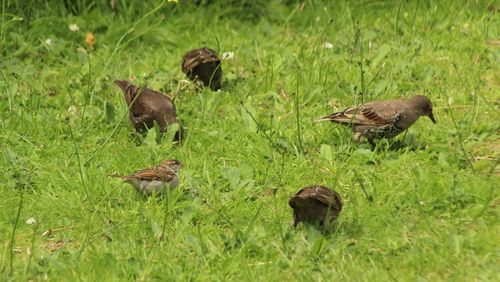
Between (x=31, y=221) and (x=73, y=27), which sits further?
(x=73, y=27)

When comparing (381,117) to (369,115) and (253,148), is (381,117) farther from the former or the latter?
(253,148)

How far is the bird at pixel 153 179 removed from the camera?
302 inches

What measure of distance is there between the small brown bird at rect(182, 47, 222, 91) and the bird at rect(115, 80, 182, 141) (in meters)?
0.79

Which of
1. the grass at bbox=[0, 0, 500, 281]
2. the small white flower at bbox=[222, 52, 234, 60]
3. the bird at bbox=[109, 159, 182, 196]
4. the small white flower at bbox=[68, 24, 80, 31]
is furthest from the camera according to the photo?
the small white flower at bbox=[68, 24, 80, 31]

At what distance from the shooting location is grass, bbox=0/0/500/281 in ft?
22.5

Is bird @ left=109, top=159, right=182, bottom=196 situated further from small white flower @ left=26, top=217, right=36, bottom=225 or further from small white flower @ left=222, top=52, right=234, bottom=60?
small white flower @ left=222, top=52, right=234, bottom=60

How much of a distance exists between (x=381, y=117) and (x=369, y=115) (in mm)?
107

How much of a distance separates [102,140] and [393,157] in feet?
8.41

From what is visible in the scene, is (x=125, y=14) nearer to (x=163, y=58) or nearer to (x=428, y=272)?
(x=163, y=58)

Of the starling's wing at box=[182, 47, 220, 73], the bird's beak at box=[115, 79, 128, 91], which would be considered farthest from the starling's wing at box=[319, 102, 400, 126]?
the bird's beak at box=[115, 79, 128, 91]

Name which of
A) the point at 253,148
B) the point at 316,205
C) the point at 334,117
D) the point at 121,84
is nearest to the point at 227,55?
the point at 121,84

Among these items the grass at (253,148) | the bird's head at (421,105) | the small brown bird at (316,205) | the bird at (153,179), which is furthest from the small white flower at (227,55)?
the small brown bird at (316,205)

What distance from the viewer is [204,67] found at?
9.91 meters

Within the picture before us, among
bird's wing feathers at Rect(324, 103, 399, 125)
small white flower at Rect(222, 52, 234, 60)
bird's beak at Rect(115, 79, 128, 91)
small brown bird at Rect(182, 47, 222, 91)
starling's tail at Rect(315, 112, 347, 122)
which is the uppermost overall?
bird's wing feathers at Rect(324, 103, 399, 125)
